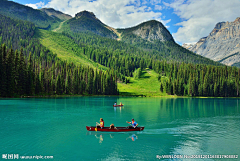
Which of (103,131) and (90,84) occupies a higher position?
(90,84)

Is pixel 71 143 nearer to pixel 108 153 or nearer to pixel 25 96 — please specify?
pixel 108 153

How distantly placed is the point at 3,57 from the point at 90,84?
88.3 meters

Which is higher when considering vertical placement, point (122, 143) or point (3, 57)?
point (3, 57)

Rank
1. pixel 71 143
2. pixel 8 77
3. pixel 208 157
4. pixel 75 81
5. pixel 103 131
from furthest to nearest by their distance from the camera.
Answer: pixel 75 81 < pixel 8 77 < pixel 103 131 < pixel 71 143 < pixel 208 157

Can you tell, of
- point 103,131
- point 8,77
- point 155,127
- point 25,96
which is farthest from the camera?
point 25,96

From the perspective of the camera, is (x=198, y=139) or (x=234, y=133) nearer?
(x=198, y=139)

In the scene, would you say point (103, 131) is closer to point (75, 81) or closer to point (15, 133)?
point (15, 133)

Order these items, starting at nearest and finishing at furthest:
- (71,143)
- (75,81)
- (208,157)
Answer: (208,157)
(71,143)
(75,81)

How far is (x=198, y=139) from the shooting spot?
118 feet

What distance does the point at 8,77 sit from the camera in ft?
373

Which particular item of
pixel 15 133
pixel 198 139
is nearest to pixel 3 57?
pixel 15 133

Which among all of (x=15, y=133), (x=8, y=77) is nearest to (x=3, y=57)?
(x=8, y=77)

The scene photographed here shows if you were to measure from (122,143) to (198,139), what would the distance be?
16.0 m

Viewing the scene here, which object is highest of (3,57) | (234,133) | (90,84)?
(3,57)
